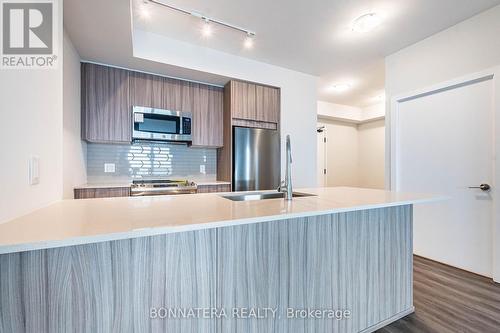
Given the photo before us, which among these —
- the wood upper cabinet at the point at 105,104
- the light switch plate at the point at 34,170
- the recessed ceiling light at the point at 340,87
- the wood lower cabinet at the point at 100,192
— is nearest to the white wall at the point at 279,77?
the wood upper cabinet at the point at 105,104

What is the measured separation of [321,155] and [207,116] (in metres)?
3.76

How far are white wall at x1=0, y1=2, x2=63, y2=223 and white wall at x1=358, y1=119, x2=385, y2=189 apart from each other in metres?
6.29

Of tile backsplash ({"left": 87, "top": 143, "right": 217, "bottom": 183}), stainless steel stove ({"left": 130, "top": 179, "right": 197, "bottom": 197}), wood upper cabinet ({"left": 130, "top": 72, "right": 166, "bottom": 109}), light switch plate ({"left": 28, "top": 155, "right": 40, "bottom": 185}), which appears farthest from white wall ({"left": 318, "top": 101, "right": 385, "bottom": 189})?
light switch plate ({"left": 28, "top": 155, "right": 40, "bottom": 185})

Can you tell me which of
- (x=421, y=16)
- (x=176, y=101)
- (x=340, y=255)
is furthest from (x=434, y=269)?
(x=176, y=101)

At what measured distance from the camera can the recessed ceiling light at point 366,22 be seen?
2411mm

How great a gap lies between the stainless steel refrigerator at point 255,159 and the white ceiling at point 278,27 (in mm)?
950

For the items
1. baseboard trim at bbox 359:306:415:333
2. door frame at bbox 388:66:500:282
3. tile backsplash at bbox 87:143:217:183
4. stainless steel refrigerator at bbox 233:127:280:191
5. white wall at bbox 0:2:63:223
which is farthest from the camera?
stainless steel refrigerator at bbox 233:127:280:191

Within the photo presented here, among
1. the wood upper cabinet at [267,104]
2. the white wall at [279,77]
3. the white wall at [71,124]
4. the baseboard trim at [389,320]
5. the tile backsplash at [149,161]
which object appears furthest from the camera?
the wood upper cabinet at [267,104]

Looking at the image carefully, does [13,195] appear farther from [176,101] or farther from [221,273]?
[176,101]

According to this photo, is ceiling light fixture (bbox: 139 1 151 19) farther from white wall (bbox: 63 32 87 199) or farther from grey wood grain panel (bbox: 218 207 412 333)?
grey wood grain panel (bbox: 218 207 412 333)

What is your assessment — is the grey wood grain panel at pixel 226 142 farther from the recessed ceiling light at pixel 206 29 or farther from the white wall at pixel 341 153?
the white wall at pixel 341 153

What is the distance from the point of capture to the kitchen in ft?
2.89

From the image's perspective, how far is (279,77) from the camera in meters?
3.68

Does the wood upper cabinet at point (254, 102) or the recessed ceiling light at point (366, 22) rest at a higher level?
the recessed ceiling light at point (366, 22)
